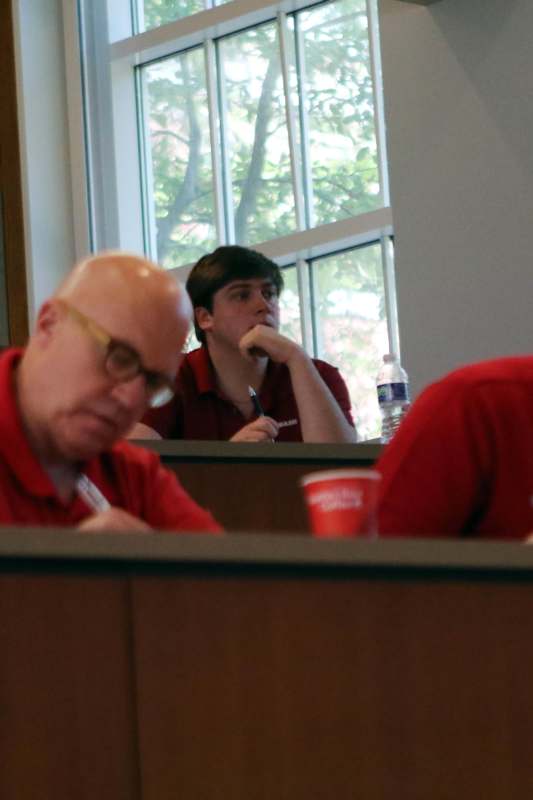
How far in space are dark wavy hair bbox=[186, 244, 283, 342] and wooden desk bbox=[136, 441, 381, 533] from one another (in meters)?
0.95

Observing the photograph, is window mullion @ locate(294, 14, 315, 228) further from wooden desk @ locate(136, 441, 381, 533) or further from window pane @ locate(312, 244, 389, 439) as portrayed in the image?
wooden desk @ locate(136, 441, 381, 533)

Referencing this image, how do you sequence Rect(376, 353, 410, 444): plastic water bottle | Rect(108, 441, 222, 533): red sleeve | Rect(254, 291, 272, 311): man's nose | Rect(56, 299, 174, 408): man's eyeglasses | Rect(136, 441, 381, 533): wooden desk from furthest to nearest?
Rect(376, 353, 410, 444): plastic water bottle
Rect(254, 291, 272, 311): man's nose
Rect(136, 441, 381, 533): wooden desk
Rect(108, 441, 222, 533): red sleeve
Rect(56, 299, 174, 408): man's eyeglasses

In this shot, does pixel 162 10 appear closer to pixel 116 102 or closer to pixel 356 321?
pixel 116 102

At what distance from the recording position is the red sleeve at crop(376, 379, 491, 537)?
191cm

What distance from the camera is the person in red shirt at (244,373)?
11.5 ft

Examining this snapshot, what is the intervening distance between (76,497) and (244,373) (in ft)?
5.70

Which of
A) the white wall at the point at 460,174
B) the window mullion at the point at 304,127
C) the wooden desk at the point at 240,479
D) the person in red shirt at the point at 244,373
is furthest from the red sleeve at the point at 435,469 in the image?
the window mullion at the point at 304,127

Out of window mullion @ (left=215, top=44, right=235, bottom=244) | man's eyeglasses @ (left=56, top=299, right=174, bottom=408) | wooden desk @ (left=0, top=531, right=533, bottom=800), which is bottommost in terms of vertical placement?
wooden desk @ (left=0, top=531, right=533, bottom=800)

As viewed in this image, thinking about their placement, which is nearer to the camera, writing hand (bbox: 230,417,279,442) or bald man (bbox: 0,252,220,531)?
bald man (bbox: 0,252,220,531)

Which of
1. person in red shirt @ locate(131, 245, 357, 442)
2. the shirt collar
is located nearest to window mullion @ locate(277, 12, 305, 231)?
person in red shirt @ locate(131, 245, 357, 442)

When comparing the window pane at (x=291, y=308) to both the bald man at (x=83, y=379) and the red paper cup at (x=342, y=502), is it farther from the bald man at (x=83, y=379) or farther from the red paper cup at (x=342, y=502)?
the red paper cup at (x=342, y=502)

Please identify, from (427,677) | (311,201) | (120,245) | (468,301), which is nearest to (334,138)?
(311,201)

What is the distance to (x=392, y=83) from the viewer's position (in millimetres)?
4809

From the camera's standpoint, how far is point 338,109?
19.3 feet
